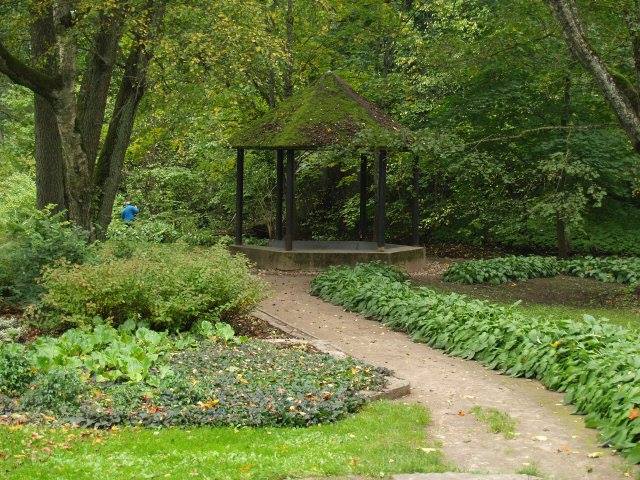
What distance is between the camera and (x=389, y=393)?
27.2ft

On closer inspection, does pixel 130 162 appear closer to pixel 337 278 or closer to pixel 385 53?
pixel 385 53

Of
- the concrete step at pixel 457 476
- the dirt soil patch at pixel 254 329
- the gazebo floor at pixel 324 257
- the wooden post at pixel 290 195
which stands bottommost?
the concrete step at pixel 457 476

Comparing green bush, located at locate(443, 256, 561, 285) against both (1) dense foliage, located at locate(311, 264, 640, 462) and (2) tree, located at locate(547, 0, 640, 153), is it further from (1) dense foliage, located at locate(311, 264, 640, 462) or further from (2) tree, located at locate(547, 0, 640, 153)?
(2) tree, located at locate(547, 0, 640, 153)

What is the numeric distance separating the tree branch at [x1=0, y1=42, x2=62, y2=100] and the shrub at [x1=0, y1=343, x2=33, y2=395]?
306 inches

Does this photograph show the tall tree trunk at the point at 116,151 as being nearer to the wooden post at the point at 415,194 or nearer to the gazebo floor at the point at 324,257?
the gazebo floor at the point at 324,257

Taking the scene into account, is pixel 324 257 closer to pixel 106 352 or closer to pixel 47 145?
pixel 47 145

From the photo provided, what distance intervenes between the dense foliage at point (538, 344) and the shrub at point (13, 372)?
16.3 ft

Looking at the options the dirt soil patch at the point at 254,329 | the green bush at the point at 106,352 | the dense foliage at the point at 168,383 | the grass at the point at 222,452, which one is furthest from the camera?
the dirt soil patch at the point at 254,329

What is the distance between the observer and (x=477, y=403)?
27.0 ft

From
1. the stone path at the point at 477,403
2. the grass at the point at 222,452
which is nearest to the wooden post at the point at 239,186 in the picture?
the stone path at the point at 477,403

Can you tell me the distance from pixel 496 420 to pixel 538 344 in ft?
7.98

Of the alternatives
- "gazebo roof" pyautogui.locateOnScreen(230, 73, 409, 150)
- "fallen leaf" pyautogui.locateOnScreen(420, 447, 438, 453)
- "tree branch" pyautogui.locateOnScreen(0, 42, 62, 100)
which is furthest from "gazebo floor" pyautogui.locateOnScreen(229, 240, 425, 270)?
"fallen leaf" pyautogui.locateOnScreen(420, 447, 438, 453)

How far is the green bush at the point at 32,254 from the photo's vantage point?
12180mm

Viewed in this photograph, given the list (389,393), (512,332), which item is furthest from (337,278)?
(389,393)
